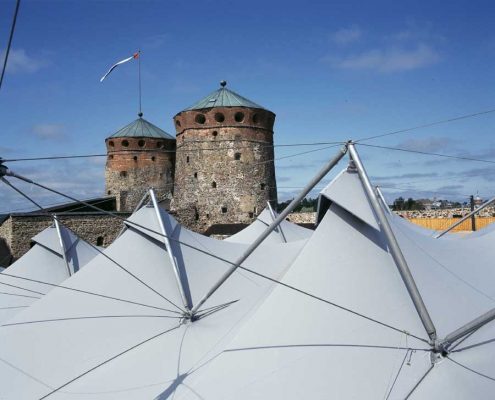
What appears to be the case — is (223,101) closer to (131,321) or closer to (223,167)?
(223,167)

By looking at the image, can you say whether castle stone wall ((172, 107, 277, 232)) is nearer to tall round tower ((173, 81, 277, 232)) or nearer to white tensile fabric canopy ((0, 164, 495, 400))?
tall round tower ((173, 81, 277, 232))

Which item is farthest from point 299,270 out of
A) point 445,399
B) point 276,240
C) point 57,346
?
point 276,240

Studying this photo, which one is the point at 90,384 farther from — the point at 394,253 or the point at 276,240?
the point at 276,240

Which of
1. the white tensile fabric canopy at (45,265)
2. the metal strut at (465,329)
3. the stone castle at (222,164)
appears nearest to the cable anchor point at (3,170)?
the metal strut at (465,329)

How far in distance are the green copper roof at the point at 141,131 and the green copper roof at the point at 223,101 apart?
479cm

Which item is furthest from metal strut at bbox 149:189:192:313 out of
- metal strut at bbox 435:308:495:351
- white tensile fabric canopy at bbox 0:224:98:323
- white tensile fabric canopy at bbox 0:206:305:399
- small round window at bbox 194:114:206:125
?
small round window at bbox 194:114:206:125

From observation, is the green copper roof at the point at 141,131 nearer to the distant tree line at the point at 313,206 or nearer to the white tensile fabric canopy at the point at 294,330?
the distant tree line at the point at 313,206

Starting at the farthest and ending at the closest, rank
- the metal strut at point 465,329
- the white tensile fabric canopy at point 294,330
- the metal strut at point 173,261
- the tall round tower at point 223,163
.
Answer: the tall round tower at point 223,163 < the metal strut at point 173,261 < the white tensile fabric canopy at point 294,330 < the metal strut at point 465,329

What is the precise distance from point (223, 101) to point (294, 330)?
2684cm

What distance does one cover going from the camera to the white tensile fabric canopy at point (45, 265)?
48.1 ft

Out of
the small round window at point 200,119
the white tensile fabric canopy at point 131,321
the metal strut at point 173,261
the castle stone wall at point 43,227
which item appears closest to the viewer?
the white tensile fabric canopy at point 131,321

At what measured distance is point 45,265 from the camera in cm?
1548

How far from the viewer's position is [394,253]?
5918 mm

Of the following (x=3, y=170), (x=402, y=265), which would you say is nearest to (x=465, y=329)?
(x=402, y=265)
